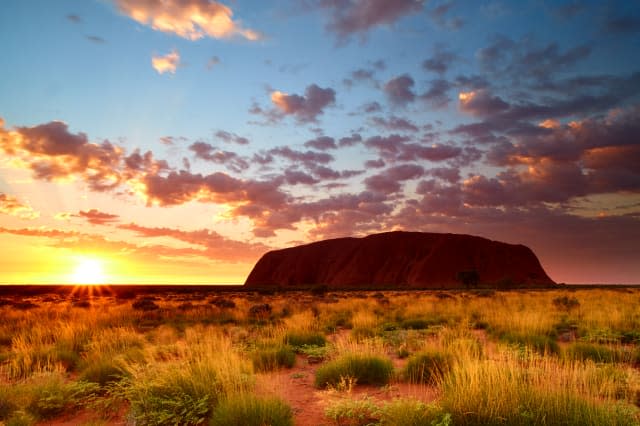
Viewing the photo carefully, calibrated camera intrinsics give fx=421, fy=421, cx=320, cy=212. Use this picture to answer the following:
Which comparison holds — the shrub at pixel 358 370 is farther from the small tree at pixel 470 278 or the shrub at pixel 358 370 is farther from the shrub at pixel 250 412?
the small tree at pixel 470 278

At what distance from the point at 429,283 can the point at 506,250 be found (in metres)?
29.7

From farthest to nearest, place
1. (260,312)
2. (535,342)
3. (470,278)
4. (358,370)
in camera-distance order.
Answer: (470,278) → (260,312) → (535,342) → (358,370)

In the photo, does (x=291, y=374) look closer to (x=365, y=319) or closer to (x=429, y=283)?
(x=365, y=319)

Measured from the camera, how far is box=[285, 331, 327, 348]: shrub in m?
11.1

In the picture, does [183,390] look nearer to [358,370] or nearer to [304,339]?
[358,370]

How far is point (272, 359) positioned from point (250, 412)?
12.7ft

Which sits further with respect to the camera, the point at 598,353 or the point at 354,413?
the point at 598,353

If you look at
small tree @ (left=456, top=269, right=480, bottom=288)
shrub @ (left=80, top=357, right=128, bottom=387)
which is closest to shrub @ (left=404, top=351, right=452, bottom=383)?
shrub @ (left=80, top=357, right=128, bottom=387)

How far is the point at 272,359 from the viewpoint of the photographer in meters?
8.64

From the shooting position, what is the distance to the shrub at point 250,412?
4.77 m

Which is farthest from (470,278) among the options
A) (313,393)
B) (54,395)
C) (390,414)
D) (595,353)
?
(54,395)

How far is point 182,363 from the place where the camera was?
6.20 m

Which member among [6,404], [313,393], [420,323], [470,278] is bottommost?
[313,393]

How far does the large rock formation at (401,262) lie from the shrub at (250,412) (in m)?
95.4
